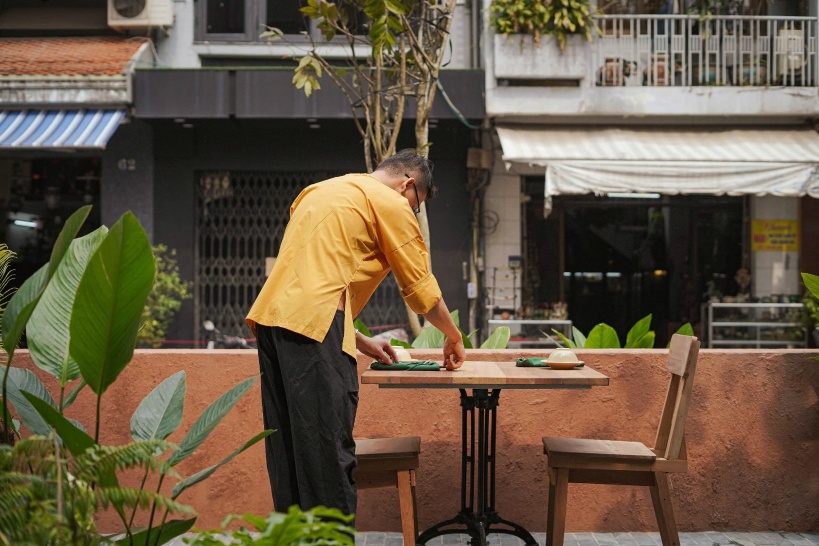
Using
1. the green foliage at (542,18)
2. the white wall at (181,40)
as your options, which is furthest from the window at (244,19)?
the green foliage at (542,18)

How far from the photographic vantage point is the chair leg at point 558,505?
4156 mm

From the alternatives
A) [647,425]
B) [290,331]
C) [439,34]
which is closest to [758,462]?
[647,425]

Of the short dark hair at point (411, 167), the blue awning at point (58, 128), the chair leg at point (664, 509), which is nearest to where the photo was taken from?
the short dark hair at point (411, 167)

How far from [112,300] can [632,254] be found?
1108 cm

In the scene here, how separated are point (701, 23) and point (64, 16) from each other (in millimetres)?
8056

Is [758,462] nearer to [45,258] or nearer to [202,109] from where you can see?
[202,109]

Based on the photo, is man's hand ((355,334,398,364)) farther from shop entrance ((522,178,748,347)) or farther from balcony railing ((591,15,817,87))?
shop entrance ((522,178,748,347))

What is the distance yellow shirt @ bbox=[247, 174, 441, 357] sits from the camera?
3.45m

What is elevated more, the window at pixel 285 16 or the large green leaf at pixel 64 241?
the window at pixel 285 16

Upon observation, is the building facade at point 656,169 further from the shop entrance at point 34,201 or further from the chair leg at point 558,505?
the chair leg at point 558,505

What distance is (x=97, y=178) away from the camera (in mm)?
12477

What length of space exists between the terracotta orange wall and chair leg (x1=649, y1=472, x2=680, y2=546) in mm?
910

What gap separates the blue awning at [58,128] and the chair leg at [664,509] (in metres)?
7.79

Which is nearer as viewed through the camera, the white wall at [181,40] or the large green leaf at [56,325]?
the large green leaf at [56,325]
